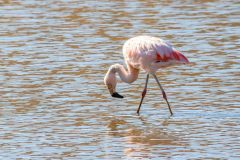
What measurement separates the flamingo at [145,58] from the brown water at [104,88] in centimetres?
37

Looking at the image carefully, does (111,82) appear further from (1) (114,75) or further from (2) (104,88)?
(2) (104,88)

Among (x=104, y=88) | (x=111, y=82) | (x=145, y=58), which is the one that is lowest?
(x=104, y=88)

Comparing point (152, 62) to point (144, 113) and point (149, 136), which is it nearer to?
point (144, 113)

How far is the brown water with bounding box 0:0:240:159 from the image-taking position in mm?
10789

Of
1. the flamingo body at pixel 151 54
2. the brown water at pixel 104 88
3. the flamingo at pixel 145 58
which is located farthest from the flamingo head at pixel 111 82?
the flamingo body at pixel 151 54

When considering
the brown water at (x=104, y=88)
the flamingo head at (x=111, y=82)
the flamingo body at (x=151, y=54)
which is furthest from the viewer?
the flamingo head at (x=111, y=82)

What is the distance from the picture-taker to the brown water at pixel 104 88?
10789 mm

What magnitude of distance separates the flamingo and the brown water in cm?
37

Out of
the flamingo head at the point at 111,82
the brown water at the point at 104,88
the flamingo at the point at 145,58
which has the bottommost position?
the brown water at the point at 104,88

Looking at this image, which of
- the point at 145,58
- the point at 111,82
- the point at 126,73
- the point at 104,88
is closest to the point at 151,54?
the point at 145,58

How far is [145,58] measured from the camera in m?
12.7

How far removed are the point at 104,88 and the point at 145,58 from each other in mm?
1749

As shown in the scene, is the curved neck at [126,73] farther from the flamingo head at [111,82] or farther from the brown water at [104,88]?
the brown water at [104,88]

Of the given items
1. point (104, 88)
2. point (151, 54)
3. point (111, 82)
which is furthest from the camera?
point (104, 88)
